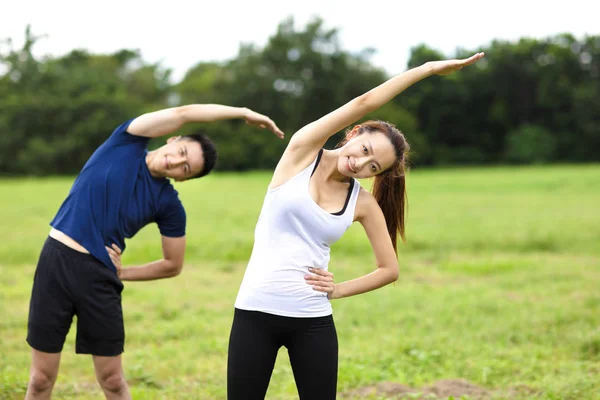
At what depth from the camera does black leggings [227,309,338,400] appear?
3123mm

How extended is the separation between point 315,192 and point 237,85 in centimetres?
5079

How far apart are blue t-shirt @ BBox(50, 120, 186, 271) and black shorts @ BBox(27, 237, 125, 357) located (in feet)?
0.30

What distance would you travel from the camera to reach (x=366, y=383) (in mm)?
5543

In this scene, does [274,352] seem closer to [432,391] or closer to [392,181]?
[392,181]

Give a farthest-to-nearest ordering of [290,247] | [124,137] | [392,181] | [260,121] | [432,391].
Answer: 1. [432,391]
2. [124,137]
3. [260,121]
4. [392,181]
5. [290,247]

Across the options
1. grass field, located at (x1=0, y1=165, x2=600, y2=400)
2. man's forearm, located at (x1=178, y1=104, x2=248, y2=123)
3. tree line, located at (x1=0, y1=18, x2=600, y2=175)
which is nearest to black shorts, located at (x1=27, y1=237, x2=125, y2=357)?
man's forearm, located at (x1=178, y1=104, x2=248, y2=123)

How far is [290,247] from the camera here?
3.11 meters

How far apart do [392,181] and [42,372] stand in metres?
2.13

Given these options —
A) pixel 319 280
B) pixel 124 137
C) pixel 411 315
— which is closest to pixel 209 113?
pixel 124 137

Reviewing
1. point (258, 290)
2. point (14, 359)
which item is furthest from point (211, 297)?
point (258, 290)

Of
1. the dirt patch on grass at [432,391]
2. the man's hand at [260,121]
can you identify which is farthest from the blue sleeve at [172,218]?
the dirt patch on grass at [432,391]

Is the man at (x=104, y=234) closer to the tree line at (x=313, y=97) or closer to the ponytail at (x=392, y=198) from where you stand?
the ponytail at (x=392, y=198)

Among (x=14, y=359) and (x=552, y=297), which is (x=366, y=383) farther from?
(x=552, y=297)

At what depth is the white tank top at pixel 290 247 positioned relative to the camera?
3.06 metres
